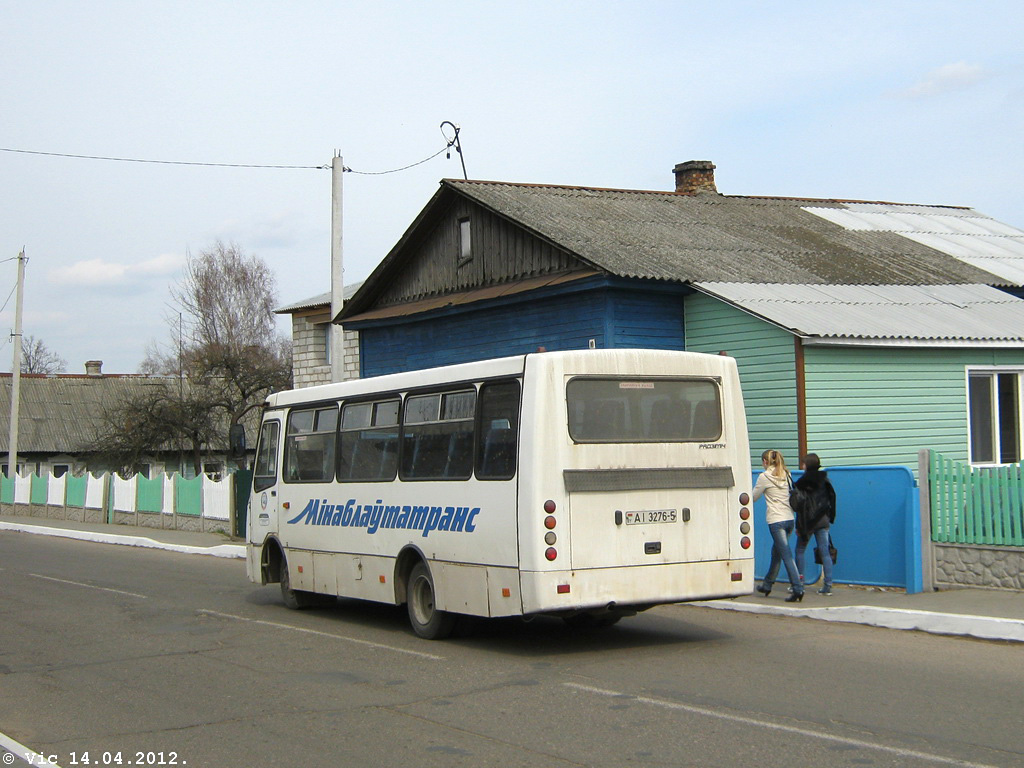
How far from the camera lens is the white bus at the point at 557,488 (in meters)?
9.84

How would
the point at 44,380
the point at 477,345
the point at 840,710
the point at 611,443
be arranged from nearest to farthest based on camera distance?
the point at 840,710, the point at 611,443, the point at 477,345, the point at 44,380

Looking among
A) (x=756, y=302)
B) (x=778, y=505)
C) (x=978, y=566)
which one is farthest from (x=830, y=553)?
(x=756, y=302)

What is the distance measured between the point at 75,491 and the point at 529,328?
21.2 metres

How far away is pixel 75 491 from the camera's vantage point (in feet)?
120

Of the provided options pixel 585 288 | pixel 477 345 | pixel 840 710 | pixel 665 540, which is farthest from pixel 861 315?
pixel 840 710

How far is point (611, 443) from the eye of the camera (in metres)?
10.2

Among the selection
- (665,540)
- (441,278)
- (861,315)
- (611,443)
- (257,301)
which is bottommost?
(665,540)

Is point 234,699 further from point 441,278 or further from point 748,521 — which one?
point 441,278

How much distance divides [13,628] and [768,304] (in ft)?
37.9

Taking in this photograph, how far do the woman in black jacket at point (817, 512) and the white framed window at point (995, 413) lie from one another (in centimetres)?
702

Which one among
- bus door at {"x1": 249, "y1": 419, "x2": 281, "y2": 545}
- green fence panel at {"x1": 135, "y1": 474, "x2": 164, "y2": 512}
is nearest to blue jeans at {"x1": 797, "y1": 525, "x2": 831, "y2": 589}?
bus door at {"x1": 249, "y1": 419, "x2": 281, "y2": 545}

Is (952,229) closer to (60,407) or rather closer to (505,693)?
(505,693)

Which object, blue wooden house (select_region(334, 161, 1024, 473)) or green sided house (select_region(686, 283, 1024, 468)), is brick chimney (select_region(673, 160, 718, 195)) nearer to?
blue wooden house (select_region(334, 161, 1024, 473))

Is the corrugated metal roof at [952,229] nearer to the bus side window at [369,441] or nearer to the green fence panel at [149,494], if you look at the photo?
the bus side window at [369,441]
